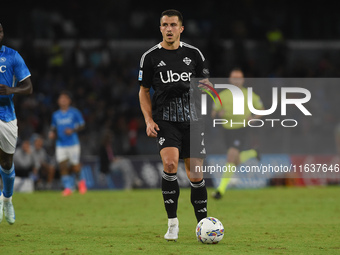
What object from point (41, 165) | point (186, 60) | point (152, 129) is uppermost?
point (186, 60)

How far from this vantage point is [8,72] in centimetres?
817

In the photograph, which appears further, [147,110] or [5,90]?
[5,90]

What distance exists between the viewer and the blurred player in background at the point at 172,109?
7129 millimetres

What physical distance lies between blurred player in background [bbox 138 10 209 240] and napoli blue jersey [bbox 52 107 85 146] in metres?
8.46

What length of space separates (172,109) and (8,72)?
243cm

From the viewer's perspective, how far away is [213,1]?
26.3 metres

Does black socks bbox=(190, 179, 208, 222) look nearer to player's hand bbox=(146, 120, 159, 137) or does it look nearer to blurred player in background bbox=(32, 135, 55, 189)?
player's hand bbox=(146, 120, 159, 137)

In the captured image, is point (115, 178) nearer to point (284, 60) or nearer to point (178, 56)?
point (284, 60)

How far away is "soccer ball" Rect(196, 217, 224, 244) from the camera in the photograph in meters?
6.87

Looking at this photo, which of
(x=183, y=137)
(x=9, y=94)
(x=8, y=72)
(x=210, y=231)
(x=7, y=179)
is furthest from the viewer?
(x=7, y=179)

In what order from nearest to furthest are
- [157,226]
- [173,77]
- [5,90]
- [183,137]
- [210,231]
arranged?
[210,231], [173,77], [183,137], [5,90], [157,226]

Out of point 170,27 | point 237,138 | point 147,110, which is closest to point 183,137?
point 147,110

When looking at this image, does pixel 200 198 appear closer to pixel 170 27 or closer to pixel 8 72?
pixel 170 27

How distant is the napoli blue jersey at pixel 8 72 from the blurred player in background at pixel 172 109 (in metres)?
1.85
